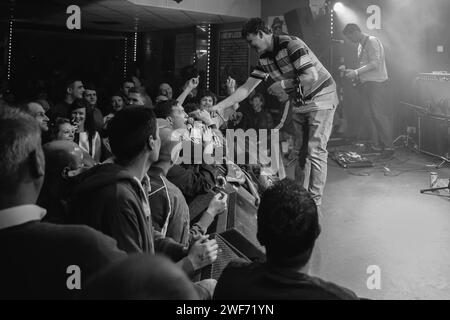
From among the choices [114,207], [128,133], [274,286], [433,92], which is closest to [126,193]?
[114,207]

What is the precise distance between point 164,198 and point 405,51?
6927mm

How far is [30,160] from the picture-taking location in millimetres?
1127

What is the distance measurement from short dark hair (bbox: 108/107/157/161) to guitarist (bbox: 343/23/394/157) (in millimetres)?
4995

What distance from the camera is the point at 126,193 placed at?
152cm

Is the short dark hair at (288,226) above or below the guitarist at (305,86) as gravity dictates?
below

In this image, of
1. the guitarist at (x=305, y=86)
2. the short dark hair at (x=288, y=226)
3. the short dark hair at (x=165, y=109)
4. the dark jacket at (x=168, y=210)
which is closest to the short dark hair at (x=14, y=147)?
the short dark hair at (x=288, y=226)

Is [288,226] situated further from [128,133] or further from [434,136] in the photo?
[434,136]

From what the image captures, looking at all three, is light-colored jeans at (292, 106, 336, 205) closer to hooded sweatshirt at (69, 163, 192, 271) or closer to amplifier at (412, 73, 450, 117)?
hooded sweatshirt at (69, 163, 192, 271)

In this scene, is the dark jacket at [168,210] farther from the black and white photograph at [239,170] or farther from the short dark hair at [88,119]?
the short dark hair at [88,119]

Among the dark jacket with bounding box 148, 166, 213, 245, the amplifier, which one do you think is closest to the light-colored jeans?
the dark jacket with bounding box 148, 166, 213, 245

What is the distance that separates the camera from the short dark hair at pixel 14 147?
3.58ft

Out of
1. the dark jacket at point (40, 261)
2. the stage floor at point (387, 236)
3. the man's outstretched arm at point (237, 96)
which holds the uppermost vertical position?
the man's outstretched arm at point (237, 96)

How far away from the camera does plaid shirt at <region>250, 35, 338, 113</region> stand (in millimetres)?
3479
